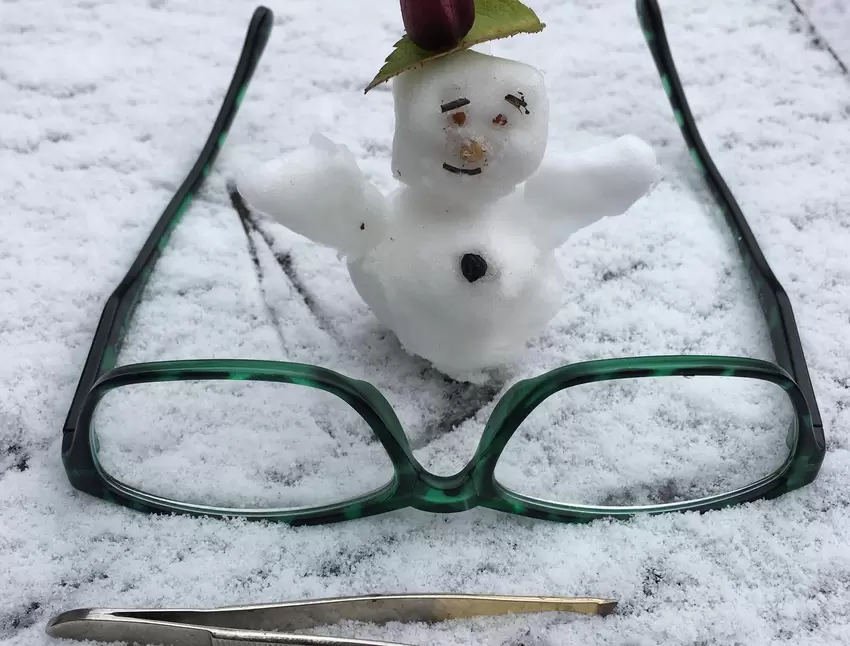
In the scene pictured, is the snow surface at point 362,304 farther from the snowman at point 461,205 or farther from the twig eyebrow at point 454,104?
the twig eyebrow at point 454,104

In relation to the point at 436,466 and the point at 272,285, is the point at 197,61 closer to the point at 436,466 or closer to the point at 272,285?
the point at 272,285

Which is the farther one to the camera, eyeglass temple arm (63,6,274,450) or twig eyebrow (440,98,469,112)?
eyeglass temple arm (63,6,274,450)

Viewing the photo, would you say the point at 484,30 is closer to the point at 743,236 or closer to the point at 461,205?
the point at 461,205

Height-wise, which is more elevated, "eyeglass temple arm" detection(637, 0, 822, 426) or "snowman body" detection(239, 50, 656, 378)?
"snowman body" detection(239, 50, 656, 378)

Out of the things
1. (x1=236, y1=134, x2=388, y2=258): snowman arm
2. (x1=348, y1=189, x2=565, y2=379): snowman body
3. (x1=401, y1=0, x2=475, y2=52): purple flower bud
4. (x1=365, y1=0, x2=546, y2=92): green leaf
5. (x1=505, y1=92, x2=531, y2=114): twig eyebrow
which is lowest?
(x1=348, y1=189, x2=565, y2=379): snowman body

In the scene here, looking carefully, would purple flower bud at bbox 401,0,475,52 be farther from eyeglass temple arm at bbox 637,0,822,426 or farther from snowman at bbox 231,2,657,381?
eyeglass temple arm at bbox 637,0,822,426

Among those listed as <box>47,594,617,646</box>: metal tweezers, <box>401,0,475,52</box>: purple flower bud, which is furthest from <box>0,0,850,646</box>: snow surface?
<box>401,0,475,52</box>: purple flower bud

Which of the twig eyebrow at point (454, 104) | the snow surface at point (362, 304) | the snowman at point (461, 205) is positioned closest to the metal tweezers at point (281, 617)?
the snow surface at point (362, 304)

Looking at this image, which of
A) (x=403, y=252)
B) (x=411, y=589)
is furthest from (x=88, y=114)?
(x=411, y=589)
